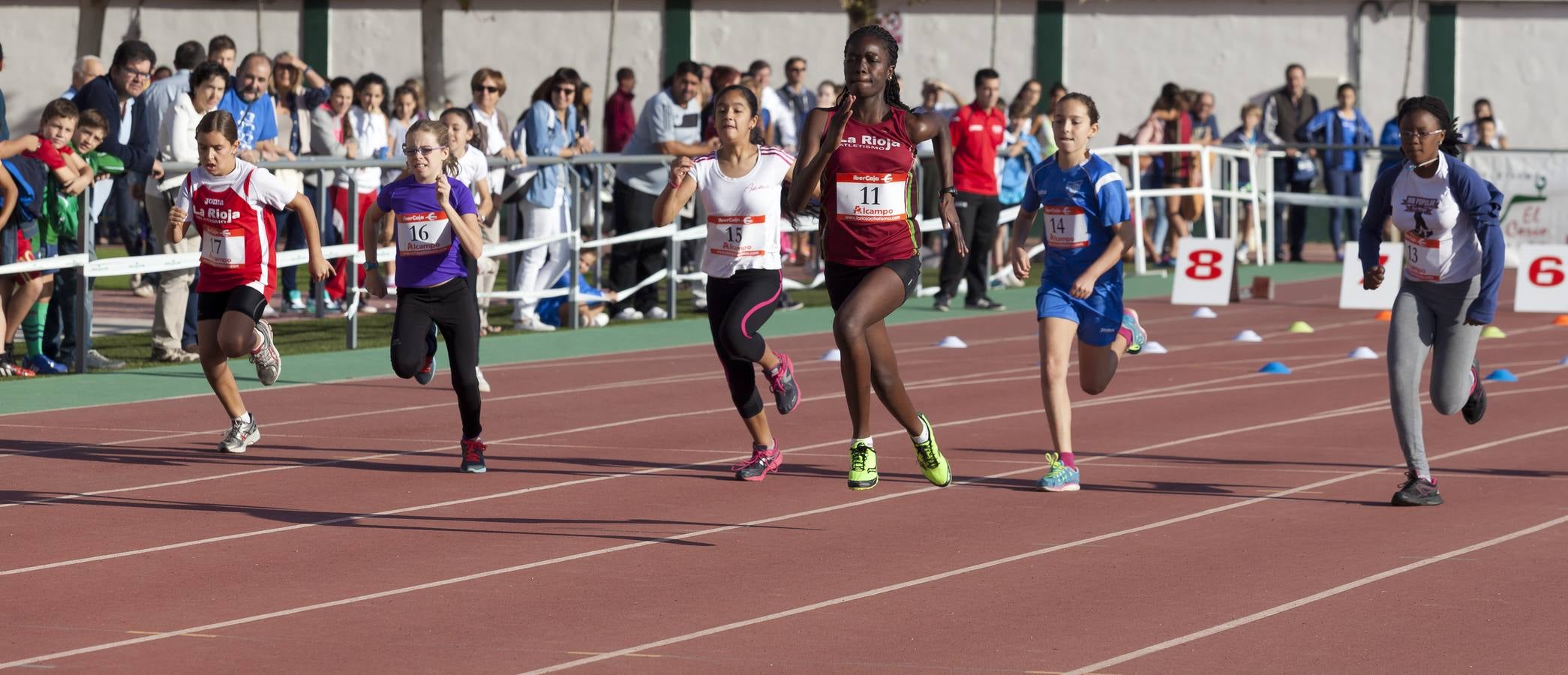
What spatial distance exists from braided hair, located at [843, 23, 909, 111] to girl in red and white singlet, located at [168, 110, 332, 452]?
3085 millimetres

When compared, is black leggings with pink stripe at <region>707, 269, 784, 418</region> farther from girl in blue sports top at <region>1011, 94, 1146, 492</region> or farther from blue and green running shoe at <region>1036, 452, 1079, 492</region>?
blue and green running shoe at <region>1036, 452, 1079, 492</region>

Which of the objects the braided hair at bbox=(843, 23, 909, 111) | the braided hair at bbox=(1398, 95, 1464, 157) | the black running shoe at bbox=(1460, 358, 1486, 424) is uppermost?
the braided hair at bbox=(843, 23, 909, 111)

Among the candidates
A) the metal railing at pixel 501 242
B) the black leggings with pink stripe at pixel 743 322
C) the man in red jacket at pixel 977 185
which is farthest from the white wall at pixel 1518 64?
the black leggings with pink stripe at pixel 743 322

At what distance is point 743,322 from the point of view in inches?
384

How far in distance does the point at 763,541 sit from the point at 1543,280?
13328mm

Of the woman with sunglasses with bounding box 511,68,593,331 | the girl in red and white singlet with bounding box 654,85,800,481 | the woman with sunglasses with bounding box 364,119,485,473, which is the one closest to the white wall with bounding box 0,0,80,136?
the woman with sunglasses with bounding box 511,68,593,331

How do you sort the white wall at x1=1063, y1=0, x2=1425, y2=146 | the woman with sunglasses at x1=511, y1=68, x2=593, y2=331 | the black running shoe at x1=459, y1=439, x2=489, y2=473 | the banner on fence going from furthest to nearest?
the white wall at x1=1063, y1=0, x2=1425, y2=146
the banner on fence
the woman with sunglasses at x1=511, y1=68, x2=593, y2=331
the black running shoe at x1=459, y1=439, x2=489, y2=473

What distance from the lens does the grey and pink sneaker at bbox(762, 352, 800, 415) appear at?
1030 centimetres

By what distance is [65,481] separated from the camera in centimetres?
972

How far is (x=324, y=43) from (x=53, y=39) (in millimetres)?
4193

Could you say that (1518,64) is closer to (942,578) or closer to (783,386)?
(783,386)

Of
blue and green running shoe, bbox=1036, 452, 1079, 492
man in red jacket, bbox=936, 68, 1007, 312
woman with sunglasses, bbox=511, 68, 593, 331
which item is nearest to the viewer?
blue and green running shoe, bbox=1036, 452, 1079, 492

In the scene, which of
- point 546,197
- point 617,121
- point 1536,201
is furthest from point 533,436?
point 1536,201

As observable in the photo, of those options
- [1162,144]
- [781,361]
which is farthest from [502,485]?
[1162,144]
